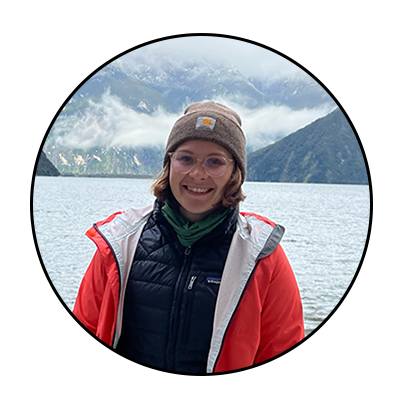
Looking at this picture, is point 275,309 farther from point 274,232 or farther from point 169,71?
point 169,71

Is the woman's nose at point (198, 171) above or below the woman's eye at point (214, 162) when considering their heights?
below

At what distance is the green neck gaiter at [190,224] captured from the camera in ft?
4.62

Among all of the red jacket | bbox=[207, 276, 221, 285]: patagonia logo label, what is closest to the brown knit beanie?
the red jacket

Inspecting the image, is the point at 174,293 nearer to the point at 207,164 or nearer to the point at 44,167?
the point at 207,164

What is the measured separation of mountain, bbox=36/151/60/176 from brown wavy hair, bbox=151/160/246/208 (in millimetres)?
504

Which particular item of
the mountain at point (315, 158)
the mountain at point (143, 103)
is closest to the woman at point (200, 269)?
the mountain at point (315, 158)

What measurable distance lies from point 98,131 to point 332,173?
4.59 feet

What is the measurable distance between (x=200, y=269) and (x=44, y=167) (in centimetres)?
75

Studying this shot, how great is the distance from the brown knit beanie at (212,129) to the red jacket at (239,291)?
0.22m

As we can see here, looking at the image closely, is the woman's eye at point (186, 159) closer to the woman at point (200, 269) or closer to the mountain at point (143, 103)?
the woman at point (200, 269)

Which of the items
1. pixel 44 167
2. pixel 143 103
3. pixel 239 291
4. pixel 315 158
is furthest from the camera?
pixel 315 158

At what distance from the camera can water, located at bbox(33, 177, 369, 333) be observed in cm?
222

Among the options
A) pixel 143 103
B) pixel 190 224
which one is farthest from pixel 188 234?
pixel 143 103

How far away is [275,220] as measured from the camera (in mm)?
6078
